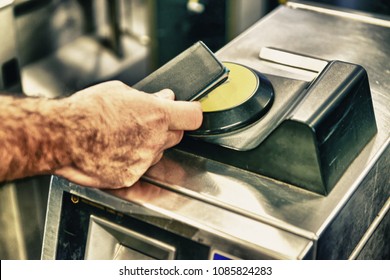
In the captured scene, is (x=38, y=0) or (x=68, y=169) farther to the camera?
(x=38, y=0)

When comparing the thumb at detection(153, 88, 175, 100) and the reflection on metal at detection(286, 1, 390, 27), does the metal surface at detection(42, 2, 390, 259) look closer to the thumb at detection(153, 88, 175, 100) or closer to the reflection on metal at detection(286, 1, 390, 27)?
the thumb at detection(153, 88, 175, 100)

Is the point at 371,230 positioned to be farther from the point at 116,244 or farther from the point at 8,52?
the point at 8,52

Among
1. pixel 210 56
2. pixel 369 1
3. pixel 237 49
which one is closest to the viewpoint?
pixel 210 56

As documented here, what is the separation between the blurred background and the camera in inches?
112

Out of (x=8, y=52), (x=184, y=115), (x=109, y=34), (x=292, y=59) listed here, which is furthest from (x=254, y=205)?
(x=109, y=34)

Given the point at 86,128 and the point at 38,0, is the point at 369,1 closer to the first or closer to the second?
the point at 86,128

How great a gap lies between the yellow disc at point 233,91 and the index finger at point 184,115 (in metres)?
0.03

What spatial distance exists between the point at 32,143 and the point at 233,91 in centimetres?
35

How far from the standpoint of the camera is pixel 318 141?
968 millimetres

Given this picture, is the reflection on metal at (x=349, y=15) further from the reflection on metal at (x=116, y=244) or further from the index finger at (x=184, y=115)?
the reflection on metal at (x=116, y=244)

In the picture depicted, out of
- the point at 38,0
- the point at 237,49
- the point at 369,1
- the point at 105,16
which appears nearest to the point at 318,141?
the point at 237,49

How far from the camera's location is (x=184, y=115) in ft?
3.42

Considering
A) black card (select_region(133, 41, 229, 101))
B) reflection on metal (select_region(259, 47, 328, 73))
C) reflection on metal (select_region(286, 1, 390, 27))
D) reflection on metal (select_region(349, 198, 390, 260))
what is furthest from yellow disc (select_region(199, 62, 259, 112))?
reflection on metal (select_region(286, 1, 390, 27))

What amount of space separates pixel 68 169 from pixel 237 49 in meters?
0.53
